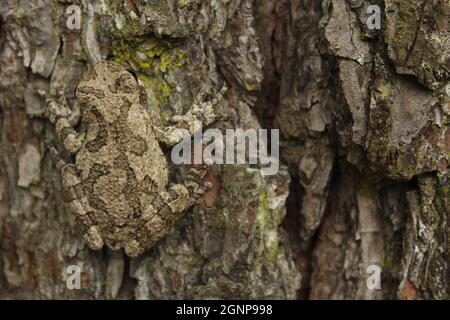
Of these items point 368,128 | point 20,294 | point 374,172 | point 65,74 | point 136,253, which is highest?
point 65,74

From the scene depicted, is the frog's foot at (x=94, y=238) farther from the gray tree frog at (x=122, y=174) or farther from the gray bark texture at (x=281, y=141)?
the gray bark texture at (x=281, y=141)

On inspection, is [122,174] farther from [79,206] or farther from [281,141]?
[281,141]

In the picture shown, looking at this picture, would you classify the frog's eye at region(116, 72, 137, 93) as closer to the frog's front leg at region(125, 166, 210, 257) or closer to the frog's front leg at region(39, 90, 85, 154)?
the frog's front leg at region(39, 90, 85, 154)

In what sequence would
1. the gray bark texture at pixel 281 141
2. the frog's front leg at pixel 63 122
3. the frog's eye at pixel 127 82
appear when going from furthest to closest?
1. the frog's front leg at pixel 63 122
2. the frog's eye at pixel 127 82
3. the gray bark texture at pixel 281 141

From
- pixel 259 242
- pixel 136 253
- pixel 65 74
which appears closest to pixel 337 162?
pixel 259 242

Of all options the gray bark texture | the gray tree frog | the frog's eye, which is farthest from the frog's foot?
the frog's eye

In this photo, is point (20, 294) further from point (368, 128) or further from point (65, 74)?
point (368, 128)

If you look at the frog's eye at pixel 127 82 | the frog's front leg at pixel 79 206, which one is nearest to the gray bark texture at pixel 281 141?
the frog's eye at pixel 127 82
